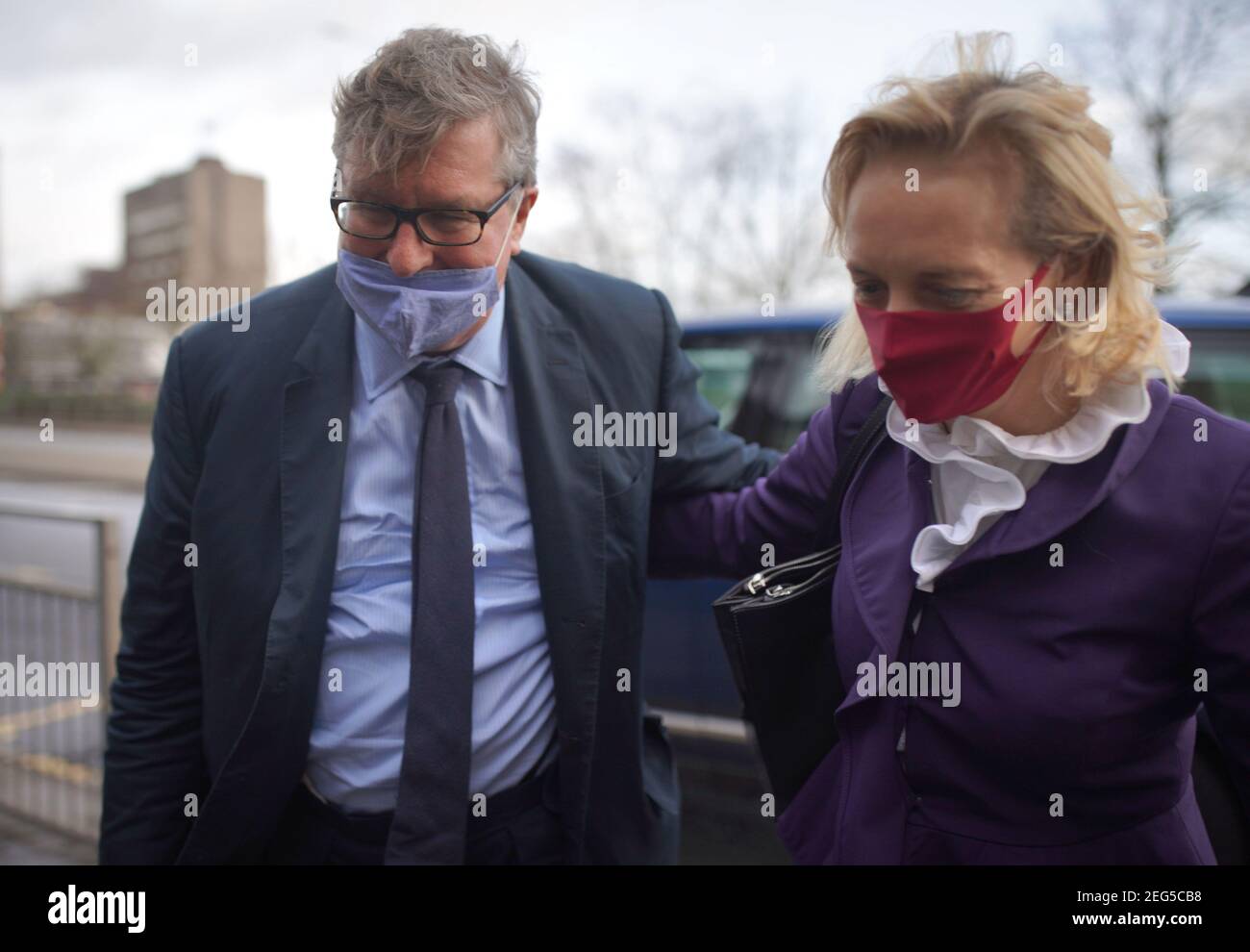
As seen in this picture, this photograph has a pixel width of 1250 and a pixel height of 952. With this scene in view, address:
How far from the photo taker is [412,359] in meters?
1.81

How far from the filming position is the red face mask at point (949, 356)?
53.6 inches

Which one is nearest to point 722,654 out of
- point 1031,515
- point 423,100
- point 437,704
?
point 437,704

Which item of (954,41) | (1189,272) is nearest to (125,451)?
(1189,272)

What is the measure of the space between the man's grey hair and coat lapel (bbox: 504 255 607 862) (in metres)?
0.41

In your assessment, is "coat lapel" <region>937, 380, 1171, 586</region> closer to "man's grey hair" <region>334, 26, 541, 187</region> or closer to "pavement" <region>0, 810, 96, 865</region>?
"man's grey hair" <region>334, 26, 541, 187</region>

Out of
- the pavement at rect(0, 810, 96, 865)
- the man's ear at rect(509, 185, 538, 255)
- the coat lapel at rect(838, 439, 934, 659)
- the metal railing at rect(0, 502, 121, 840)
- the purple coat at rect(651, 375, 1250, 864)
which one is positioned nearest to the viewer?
the purple coat at rect(651, 375, 1250, 864)

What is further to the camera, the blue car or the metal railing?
the blue car

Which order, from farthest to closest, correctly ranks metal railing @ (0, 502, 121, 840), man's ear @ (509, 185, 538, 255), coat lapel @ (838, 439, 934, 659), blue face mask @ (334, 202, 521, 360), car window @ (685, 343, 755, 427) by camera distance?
car window @ (685, 343, 755, 427) < metal railing @ (0, 502, 121, 840) < man's ear @ (509, 185, 538, 255) < blue face mask @ (334, 202, 521, 360) < coat lapel @ (838, 439, 934, 659)

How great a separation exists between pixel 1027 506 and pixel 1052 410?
150 mm

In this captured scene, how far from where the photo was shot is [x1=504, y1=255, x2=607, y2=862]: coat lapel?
1748 millimetres

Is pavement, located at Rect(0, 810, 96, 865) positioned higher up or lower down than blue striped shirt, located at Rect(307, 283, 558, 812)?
lower down

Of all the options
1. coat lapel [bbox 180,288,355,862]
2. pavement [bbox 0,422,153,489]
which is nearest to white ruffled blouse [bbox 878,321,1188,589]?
coat lapel [bbox 180,288,355,862]

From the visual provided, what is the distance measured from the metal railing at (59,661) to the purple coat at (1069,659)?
7.64ft
